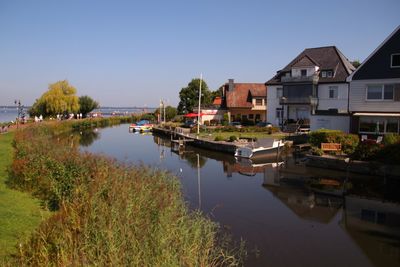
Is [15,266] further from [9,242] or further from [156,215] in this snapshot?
[156,215]

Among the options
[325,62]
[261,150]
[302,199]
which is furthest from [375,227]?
[325,62]

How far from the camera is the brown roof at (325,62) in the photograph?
4338 centimetres

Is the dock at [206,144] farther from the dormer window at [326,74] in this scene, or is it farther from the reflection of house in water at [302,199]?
the dormer window at [326,74]

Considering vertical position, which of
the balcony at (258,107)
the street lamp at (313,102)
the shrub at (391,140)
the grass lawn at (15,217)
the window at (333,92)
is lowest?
the grass lawn at (15,217)

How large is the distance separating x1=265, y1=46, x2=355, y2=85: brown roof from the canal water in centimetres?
2092

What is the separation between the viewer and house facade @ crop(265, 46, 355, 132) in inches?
1697

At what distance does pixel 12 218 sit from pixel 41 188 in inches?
146

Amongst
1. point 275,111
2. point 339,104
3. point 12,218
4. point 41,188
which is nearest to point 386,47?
point 339,104

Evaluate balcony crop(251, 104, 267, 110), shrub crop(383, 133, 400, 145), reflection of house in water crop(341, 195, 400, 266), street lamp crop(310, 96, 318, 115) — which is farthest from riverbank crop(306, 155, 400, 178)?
balcony crop(251, 104, 267, 110)

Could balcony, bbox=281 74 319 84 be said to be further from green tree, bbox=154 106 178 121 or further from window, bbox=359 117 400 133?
green tree, bbox=154 106 178 121

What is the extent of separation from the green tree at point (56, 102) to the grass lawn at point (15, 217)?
5916 cm

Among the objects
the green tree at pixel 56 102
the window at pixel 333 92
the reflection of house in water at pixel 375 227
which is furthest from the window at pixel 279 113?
the green tree at pixel 56 102

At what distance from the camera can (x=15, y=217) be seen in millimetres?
10266

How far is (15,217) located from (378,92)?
27.4 meters
